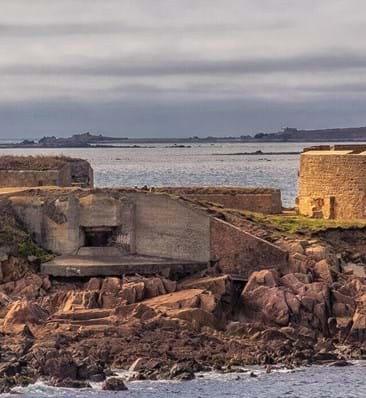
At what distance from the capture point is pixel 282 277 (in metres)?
36.8

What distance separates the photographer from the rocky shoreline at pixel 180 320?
3153 cm

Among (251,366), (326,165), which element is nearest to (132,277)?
(251,366)

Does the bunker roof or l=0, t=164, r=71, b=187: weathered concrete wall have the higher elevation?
the bunker roof

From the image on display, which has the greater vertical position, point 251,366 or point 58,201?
point 58,201

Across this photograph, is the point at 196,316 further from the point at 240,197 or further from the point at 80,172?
the point at 80,172

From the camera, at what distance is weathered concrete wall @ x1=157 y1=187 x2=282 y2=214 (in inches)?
1747

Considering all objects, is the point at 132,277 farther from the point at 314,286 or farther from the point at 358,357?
the point at 358,357

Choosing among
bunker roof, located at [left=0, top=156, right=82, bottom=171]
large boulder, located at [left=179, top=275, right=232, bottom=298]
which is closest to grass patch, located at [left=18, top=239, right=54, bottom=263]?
large boulder, located at [left=179, top=275, right=232, bottom=298]

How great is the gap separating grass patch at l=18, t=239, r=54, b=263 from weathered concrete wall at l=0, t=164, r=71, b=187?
585 cm

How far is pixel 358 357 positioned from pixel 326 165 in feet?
39.4

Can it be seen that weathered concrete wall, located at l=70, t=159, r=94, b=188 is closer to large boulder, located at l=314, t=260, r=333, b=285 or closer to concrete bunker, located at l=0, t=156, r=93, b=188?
concrete bunker, located at l=0, t=156, r=93, b=188

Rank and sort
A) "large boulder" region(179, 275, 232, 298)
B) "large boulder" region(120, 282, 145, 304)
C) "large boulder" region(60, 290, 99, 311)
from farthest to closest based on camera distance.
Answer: "large boulder" region(179, 275, 232, 298) < "large boulder" region(120, 282, 145, 304) < "large boulder" region(60, 290, 99, 311)

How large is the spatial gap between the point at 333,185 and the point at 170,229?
6.91 m

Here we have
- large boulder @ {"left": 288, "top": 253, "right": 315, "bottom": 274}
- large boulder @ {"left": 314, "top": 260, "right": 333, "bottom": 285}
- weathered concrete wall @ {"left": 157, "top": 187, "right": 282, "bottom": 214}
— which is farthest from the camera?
weathered concrete wall @ {"left": 157, "top": 187, "right": 282, "bottom": 214}
